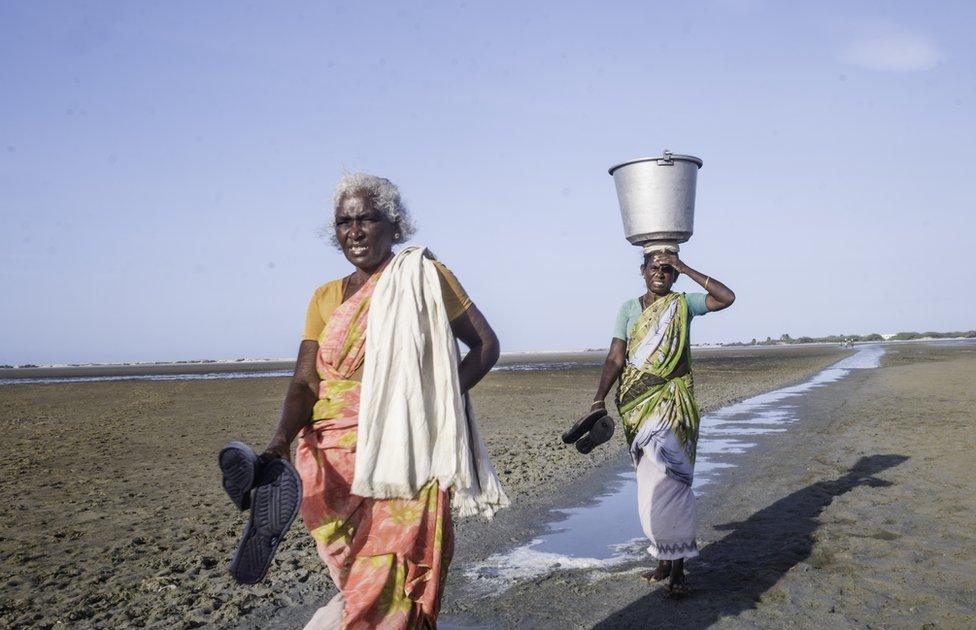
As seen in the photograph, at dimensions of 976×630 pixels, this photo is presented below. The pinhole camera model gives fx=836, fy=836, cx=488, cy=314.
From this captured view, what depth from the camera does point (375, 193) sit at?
10.3 ft

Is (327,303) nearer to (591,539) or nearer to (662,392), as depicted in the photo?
(662,392)

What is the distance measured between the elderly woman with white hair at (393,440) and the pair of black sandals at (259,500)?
0.10 meters

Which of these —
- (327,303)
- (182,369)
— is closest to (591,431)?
(327,303)

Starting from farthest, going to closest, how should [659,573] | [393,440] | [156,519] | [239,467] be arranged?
[156,519] < [659,573] < [393,440] < [239,467]

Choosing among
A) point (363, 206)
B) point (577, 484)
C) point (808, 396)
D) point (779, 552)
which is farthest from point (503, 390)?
point (363, 206)

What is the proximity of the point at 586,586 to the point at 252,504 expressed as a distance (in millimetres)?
2690

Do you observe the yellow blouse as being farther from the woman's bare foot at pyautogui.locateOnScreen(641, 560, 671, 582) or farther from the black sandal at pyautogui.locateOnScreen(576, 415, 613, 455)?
the woman's bare foot at pyautogui.locateOnScreen(641, 560, 671, 582)

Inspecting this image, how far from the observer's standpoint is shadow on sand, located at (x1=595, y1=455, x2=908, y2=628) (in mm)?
4336

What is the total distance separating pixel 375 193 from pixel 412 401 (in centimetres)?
83

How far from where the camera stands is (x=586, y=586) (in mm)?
4848

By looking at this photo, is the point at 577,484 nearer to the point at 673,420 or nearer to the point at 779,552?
the point at 779,552

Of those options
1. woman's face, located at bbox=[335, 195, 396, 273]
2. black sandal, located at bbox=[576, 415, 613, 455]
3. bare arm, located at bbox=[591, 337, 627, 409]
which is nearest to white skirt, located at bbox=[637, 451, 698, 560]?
black sandal, located at bbox=[576, 415, 613, 455]

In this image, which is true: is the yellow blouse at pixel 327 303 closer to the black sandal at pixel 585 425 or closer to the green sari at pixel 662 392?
the black sandal at pixel 585 425

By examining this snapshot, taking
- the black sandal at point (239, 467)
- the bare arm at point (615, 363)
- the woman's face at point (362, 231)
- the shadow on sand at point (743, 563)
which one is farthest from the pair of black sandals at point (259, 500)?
the bare arm at point (615, 363)
